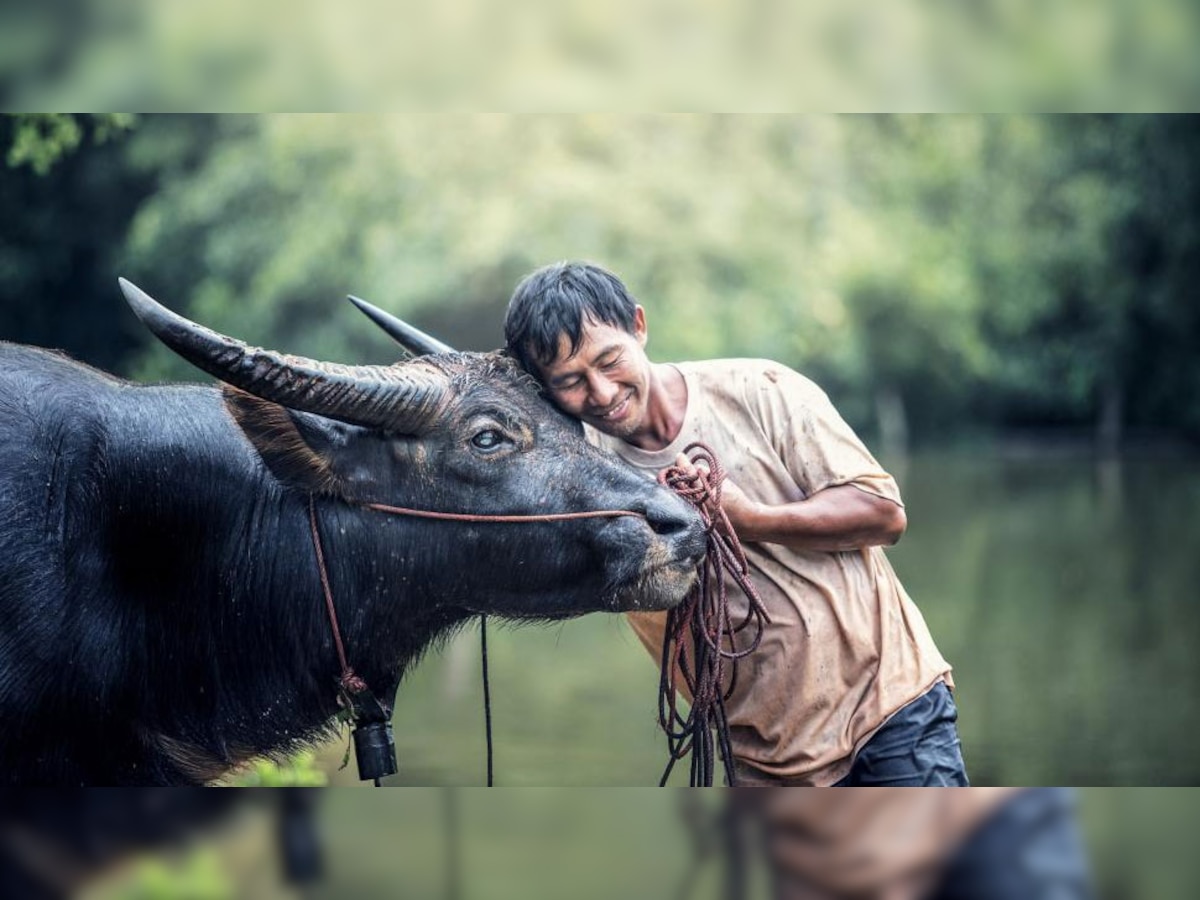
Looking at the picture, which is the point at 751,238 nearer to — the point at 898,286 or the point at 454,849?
the point at 898,286

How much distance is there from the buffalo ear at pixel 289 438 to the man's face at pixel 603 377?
50 cm

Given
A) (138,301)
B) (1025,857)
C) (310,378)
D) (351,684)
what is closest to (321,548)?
(351,684)

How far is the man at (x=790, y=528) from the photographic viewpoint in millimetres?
3182

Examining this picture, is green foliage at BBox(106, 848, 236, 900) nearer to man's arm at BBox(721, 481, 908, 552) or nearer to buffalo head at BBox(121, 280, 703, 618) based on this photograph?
buffalo head at BBox(121, 280, 703, 618)

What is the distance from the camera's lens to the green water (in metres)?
4.81

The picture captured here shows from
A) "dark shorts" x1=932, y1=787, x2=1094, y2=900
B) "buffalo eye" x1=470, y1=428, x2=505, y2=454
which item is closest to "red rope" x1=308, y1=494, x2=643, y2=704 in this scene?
"buffalo eye" x1=470, y1=428, x2=505, y2=454

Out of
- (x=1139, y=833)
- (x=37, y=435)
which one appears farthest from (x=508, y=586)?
(x=1139, y=833)

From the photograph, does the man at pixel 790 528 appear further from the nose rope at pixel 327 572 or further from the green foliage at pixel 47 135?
the green foliage at pixel 47 135

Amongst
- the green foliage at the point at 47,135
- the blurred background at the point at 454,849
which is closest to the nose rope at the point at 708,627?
the blurred background at the point at 454,849

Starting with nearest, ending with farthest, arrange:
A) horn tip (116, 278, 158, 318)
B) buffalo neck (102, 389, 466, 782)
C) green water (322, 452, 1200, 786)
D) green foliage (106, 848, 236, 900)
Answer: horn tip (116, 278, 158, 318)
buffalo neck (102, 389, 466, 782)
green foliage (106, 848, 236, 900)
green water (322, 452, 1200, 786)

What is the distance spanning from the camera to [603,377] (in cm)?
321

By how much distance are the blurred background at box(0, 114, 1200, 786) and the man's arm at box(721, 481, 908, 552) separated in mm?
1487

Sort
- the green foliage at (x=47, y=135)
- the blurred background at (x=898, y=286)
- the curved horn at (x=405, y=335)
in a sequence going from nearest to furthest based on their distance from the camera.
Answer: the curved horn at (x=405, y=335)
the green foliage at (x=47, y=135)
the blurred background at (x=898, y=286)

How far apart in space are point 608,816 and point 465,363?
1091mm
